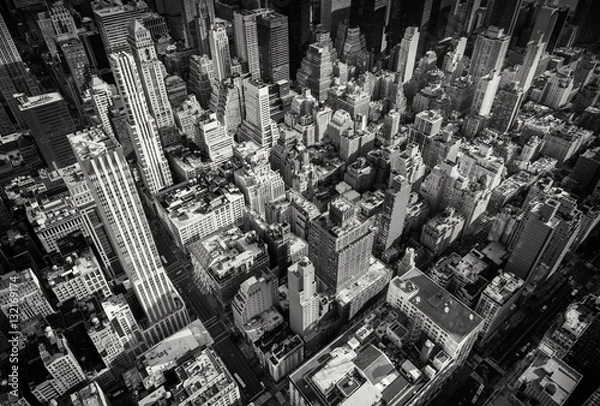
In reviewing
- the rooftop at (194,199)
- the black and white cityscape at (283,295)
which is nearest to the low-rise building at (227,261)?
the black and white cityscape at (283,295)

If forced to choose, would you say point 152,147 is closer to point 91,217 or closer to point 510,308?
point 91,217

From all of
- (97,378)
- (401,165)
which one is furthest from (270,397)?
(401,165)

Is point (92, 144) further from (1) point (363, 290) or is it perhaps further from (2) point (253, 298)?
(1) point (363, 290)

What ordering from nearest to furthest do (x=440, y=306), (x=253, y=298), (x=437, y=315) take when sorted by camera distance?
1. (x=437, y=315)
2. (x=440, y=306)
3. (x=253, y=298)

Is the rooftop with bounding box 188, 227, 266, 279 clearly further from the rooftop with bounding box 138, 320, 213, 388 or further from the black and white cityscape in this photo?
the rooftop with bounding box 138, 320, 213, 388

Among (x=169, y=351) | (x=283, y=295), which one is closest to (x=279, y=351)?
(x=283, y=295)

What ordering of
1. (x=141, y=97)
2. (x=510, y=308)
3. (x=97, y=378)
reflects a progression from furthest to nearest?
(x=141, y=97) < (x=510, y=308) < (x=97, y=378)
